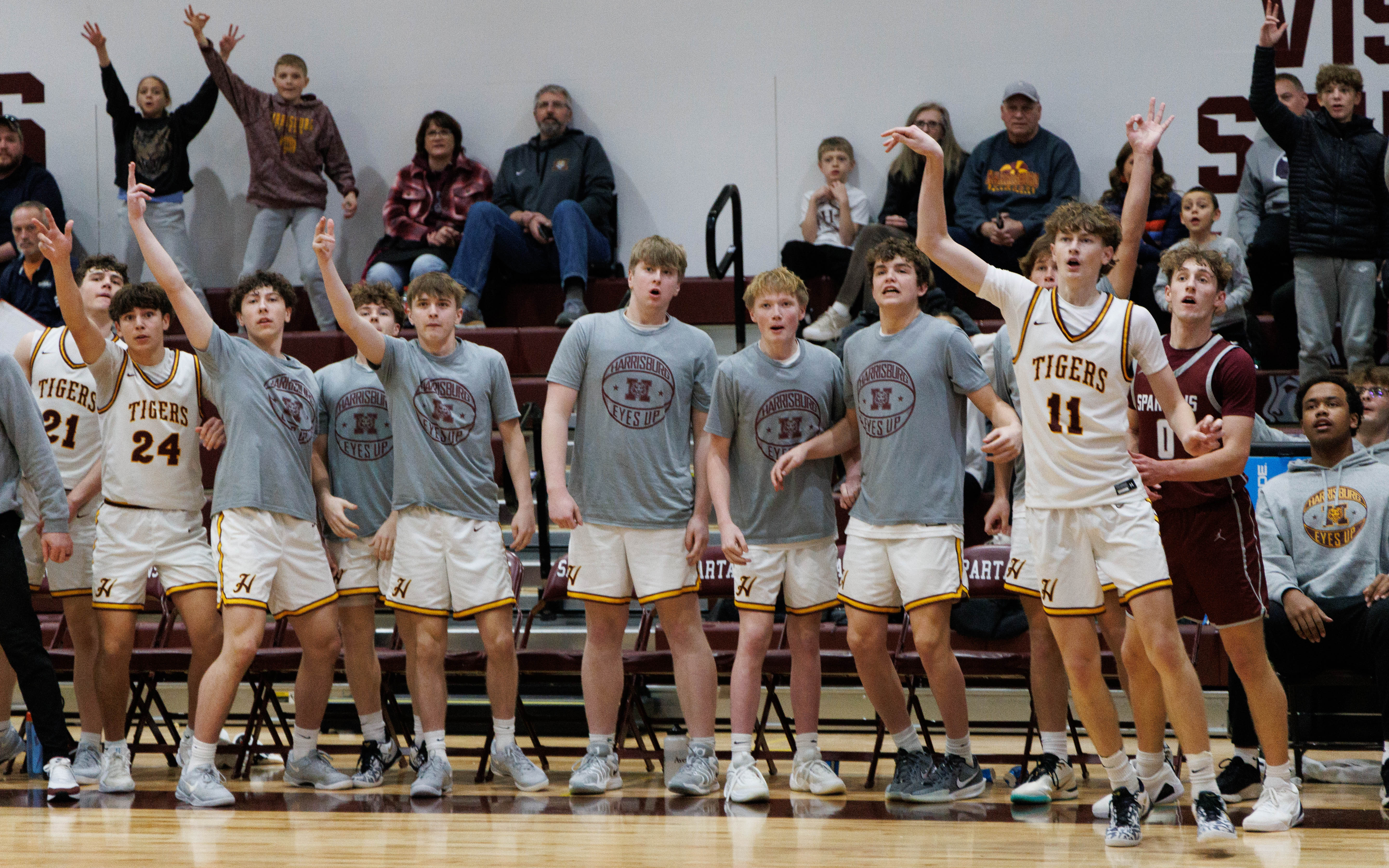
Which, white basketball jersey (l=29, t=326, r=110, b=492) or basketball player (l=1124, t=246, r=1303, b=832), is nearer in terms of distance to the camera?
basketball player (l=1124, t=246, r=1303, b=832)

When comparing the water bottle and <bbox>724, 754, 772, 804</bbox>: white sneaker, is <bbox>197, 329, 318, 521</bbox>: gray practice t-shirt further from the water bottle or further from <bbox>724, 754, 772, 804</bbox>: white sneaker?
<bbox>724, 754, 772, 804</bbox>: white sneaker

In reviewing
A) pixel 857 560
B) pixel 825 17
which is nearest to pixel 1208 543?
pixel 857 560

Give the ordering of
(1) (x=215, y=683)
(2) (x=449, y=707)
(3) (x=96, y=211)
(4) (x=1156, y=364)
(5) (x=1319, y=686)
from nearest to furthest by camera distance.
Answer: (4) (x=1156, y=364)
(1) (x=215, y=683)
(5) (x=1319, y=686)
(2) (x=449, y=707)
(3) (x=96, y=211)

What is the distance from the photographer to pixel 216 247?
9961 millimetres

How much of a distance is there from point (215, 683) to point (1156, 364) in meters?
3.40

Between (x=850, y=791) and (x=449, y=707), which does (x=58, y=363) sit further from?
(x=850, y=791)

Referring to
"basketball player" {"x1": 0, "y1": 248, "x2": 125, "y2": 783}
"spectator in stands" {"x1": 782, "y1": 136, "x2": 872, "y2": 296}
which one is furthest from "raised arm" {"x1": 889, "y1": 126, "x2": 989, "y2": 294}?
"spectator in stands" {"x1": 782, "y1": 136, "x2": 872, "y2": 296}

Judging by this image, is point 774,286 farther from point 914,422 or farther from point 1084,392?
point 1084,392

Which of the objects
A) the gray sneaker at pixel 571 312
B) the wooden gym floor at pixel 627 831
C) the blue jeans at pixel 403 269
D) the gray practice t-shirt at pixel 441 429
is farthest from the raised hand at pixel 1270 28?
the blue jeans at pixel 403 269

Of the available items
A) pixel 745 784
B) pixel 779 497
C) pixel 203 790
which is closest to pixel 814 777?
pixel 745 784

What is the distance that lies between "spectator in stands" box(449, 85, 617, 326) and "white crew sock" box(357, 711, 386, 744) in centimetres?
356

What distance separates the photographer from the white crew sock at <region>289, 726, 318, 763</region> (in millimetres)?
5203

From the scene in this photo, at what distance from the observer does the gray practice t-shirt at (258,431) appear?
16.4 feet

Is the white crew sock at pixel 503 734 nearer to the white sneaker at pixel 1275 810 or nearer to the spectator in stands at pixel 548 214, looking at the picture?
the white sneaker at pixel 1275 810
